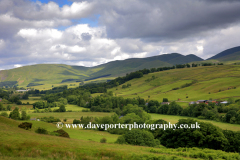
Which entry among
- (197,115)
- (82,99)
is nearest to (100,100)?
(82,99)

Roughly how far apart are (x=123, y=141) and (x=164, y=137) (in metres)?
13.2

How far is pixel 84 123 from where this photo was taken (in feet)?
319

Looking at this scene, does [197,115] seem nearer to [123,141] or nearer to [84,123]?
[84,123]

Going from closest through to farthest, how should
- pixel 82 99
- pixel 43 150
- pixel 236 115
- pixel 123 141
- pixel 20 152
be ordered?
1. pixel 20 152
2. pixel 43 150
3. pixel 123 141
4. pixel 236 115
5. pixel 82 99

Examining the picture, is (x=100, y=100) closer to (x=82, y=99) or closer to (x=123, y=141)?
(x=82, y=99)

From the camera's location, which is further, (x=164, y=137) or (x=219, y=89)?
(x=219, y=89)

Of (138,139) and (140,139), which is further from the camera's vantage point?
(138,139)

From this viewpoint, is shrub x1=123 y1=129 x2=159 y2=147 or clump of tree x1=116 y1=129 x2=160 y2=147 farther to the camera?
shrub x1=123 y1=129 x2=159 y2=147

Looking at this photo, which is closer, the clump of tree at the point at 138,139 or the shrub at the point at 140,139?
the clump of tree at the point at 138,139

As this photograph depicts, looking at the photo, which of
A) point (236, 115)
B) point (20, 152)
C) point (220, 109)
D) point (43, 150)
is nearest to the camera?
point (20, 152)

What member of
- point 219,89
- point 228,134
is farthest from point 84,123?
point 219,89

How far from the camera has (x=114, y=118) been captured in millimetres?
99062

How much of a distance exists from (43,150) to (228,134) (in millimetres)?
43680

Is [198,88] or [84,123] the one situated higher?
[198,88]
